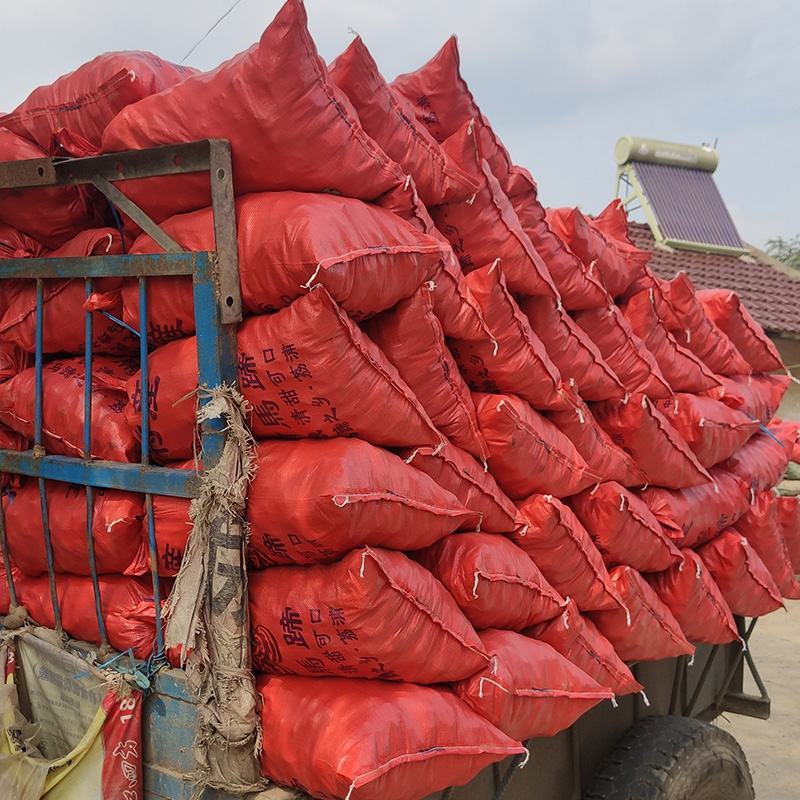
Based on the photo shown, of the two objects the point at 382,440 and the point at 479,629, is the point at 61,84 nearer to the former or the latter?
the point at 382,440

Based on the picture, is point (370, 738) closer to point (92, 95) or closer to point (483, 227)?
point (483, 227)

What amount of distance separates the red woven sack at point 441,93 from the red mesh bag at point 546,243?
0.72 ft

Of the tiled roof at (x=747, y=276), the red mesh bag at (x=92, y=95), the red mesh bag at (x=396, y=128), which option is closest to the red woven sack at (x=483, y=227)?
the red mesh bag at (x=396, y=128)

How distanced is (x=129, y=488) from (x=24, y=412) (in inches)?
17.7

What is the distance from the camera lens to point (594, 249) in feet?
9.68

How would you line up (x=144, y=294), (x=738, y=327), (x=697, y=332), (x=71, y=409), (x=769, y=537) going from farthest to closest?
(x=738, y=327) < (x=697, y=332) < (x=769, y=537) < (x=71, y=409) < (x=144, y=294)

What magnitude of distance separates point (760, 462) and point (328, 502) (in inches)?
91.1

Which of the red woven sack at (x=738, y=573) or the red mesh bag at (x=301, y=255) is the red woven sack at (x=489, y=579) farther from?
the red woven sack at (x=738, y=573)

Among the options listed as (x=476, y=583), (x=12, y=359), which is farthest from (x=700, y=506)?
(x=12, y=359)

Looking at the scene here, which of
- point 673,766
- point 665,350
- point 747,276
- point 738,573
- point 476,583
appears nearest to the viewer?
point 476,583

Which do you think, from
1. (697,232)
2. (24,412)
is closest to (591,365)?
(24,412)

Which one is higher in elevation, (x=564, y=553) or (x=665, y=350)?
(x=665, y=350)

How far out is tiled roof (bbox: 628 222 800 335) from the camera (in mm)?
9052

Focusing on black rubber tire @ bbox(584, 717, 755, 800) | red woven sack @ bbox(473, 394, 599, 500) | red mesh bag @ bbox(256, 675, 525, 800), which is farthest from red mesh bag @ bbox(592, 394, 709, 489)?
red mesh bag @ bbox(256, 675, 525, 800)
